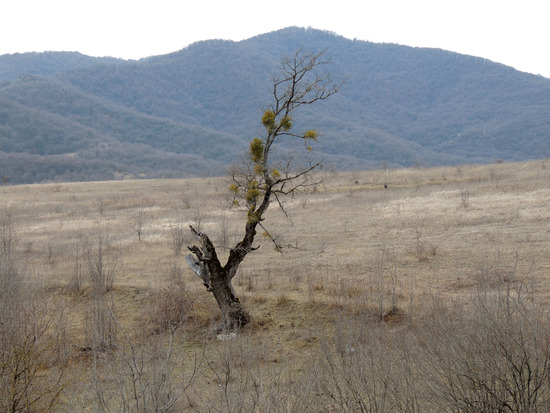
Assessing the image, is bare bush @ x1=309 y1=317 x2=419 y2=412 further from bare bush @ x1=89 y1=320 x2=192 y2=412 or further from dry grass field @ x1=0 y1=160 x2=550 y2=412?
bare bush @ x1=89 y1=320 x2=192 y2=412

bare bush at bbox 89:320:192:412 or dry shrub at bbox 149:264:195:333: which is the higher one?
bare bush at bbox 89:320:192:412

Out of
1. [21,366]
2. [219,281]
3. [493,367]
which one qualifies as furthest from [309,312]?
[493,367]

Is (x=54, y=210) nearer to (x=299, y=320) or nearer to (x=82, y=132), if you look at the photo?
(x=299, y=320)

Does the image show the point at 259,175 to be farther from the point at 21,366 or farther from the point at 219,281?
the point at 21,366

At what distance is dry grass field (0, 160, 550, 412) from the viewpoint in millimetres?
4926

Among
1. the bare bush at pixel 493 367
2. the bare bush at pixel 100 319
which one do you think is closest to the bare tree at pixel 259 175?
the bare bush at pixel 100 319

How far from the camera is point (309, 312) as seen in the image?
403 inches

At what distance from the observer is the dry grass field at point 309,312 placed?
4.93 metres

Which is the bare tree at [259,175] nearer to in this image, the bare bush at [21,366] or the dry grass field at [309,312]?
the dry grass field at [309,312]

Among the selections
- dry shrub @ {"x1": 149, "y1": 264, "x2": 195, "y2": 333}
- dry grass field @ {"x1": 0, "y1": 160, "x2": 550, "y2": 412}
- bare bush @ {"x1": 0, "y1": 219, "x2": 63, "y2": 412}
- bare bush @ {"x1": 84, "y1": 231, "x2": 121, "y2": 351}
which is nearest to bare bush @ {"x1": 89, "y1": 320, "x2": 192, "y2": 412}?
dry grass field @ {"x1": 0, "y1": 160, "x2": 550, "y2": 412}

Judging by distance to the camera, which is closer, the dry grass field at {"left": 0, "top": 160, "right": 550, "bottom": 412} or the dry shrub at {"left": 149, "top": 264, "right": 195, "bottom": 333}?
the dry grass field at {"left": 0, "top": 160, "right": 550, "bottom": 412}

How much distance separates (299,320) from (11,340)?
17.4 ft

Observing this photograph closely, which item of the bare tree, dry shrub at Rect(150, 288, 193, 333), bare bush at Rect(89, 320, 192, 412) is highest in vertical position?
the bare tree

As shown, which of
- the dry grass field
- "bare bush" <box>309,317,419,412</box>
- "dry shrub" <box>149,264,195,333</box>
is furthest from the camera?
"dry shrub" <box>149,264,195,333</box>
